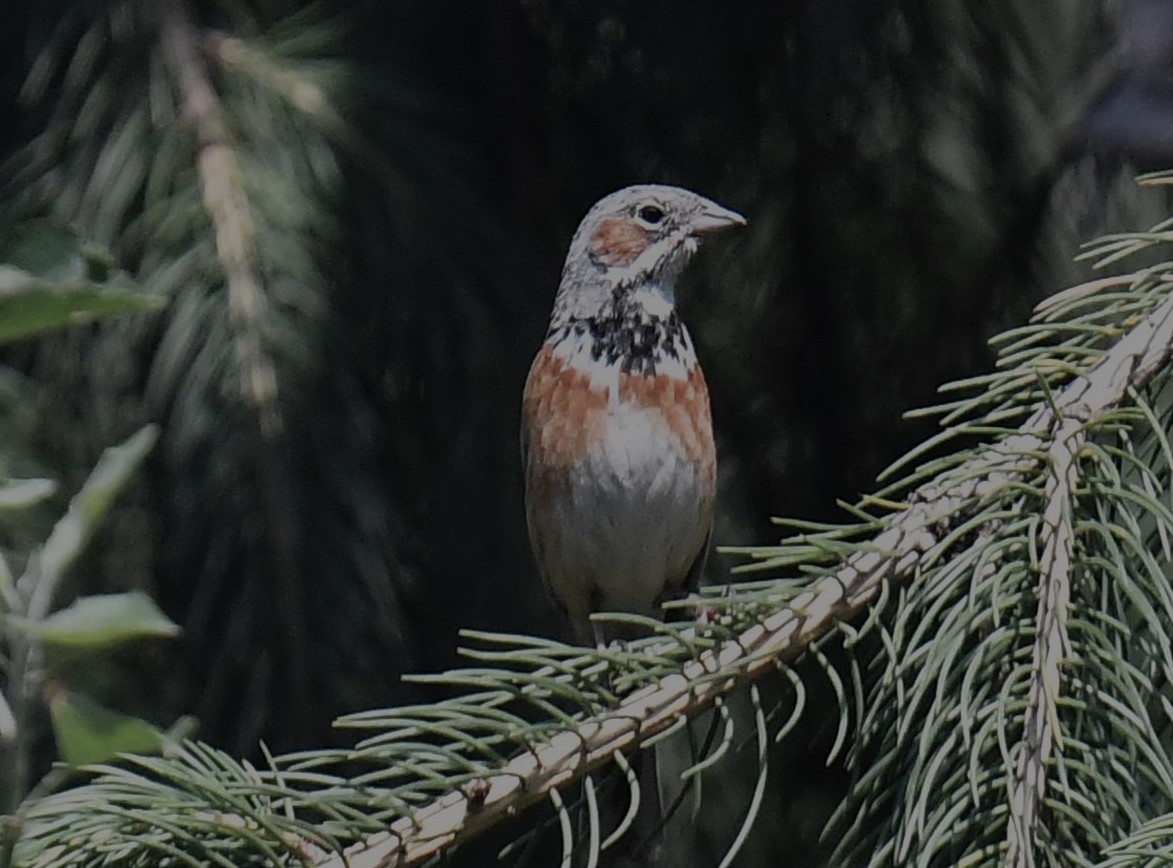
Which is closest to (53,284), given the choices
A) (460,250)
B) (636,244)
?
(460,250)

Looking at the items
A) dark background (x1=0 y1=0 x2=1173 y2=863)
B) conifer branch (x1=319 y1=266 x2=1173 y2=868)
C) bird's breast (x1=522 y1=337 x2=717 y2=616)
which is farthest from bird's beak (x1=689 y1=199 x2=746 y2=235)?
conifer branch (x1=319 y1=266 x2=1173 y2=868)

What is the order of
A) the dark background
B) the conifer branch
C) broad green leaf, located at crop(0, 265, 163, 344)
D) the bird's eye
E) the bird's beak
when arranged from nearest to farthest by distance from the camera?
broad green leaf, located at crop(0, 265, 163, 344) < the conifer branch < the dark background < the bird's beak < the bird's eye

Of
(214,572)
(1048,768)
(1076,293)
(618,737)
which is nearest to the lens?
(1048,768)

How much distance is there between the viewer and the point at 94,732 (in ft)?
2.54

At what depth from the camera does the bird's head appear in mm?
2982

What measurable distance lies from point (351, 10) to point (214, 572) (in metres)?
0.96

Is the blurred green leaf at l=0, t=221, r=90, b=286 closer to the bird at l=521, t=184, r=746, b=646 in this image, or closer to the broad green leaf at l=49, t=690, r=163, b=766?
the broad green leaf at l=49, t=690, r=163, b=766

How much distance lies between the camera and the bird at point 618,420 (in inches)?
117

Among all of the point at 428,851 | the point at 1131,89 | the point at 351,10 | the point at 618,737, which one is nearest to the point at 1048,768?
the point at 618,737

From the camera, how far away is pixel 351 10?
267 cm

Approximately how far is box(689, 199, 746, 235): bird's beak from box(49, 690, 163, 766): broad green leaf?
7.43 ft

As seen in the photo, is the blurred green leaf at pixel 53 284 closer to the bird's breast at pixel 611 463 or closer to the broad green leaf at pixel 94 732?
the broad green leaf at pixel 94 732

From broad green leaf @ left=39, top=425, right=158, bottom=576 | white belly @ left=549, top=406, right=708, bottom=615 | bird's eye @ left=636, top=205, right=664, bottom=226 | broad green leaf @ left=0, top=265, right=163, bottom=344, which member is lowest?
white belly @ left=549, top=406, right=708, bottom=615

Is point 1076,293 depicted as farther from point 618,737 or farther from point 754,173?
point 754,173
